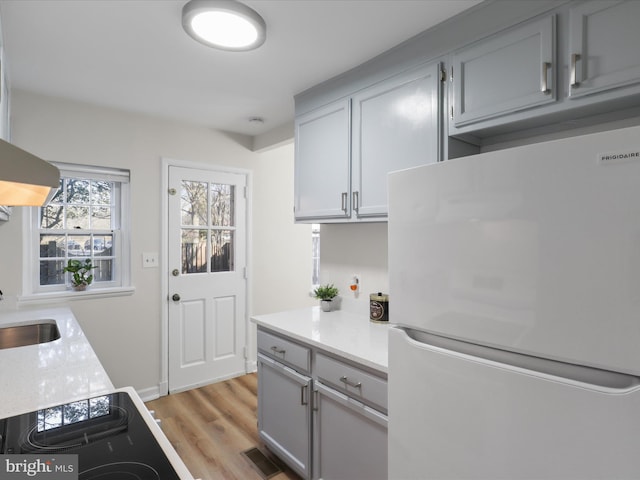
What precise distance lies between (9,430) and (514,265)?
1420 mm

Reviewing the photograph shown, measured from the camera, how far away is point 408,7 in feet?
5.14

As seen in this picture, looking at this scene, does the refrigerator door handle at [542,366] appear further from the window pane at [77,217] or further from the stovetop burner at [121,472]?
the window pane at [77,217]

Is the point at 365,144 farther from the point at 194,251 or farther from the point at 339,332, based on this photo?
the point at 194,251

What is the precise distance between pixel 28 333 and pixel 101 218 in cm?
106

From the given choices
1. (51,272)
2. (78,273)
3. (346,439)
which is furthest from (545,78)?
(51,272)

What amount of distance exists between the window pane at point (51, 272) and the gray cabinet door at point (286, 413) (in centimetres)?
170

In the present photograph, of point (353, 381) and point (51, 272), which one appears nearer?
point (353, 381)

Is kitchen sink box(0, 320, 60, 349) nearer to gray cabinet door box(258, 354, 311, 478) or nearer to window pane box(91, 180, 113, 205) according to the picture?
window pane box(91, 180, 113, 205)

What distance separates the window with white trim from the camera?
8.68ft

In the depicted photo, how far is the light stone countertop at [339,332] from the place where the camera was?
5.26ft

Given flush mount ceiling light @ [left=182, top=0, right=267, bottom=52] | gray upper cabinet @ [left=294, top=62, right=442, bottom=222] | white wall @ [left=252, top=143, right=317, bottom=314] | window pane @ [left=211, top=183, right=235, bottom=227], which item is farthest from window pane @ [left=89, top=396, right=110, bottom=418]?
white wall @ [left=252, top=143, right=317, bottom=314]

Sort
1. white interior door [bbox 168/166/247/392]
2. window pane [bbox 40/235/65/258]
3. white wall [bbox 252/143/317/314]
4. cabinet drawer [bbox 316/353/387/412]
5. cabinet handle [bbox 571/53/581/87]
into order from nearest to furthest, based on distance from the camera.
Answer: cabinet handle [bbox 571/53/581/87] → cabinet drawer [bbox 316/353/387/412] → window pane [bbox 40/235/65/258] → white interior door [bbox 168/166/247/392] → white wall [bbox 252/143/317/314]

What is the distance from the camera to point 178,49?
6.26ft

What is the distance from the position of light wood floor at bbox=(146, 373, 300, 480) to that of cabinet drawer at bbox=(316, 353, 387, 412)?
0.76 m
